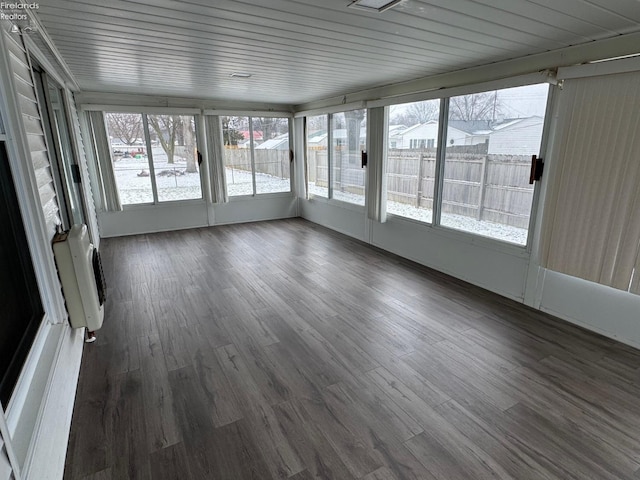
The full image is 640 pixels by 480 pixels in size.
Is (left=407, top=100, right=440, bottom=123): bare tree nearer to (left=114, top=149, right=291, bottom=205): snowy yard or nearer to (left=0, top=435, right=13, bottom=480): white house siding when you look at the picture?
(left=114, top=149, right=291, bottom=205): snowy yard

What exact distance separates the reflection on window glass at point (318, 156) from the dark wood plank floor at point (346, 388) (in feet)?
10.4

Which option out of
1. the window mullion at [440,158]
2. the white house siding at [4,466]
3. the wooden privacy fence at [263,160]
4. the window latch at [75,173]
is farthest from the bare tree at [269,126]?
the white house siding at [4,466]

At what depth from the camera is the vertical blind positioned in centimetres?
248

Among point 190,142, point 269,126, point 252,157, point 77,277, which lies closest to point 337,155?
point 269,126

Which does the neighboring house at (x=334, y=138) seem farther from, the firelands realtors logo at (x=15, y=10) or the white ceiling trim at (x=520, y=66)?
the firelands realtors logo at (x=15, y=10)

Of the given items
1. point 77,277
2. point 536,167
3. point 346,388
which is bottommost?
point 346,388

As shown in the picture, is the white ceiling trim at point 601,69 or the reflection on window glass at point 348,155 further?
the reflection on window glass at point 348,155

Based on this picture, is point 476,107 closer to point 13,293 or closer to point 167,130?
point 13,293

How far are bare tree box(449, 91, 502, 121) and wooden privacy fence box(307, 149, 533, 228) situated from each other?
0.39 meters

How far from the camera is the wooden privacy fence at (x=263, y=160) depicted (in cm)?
671

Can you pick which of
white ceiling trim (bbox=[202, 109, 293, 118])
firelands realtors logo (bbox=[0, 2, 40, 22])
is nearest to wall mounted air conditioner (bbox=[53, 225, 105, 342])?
firelands realtors logo (bbox=[0, 2, 40, 22])

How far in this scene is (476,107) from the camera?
3654 mm

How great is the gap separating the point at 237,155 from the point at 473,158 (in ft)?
→ 14.6

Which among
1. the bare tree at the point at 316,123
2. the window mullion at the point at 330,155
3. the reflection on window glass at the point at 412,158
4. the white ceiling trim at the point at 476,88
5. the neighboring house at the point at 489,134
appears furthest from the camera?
A: the bare tree at the point at 316,123
